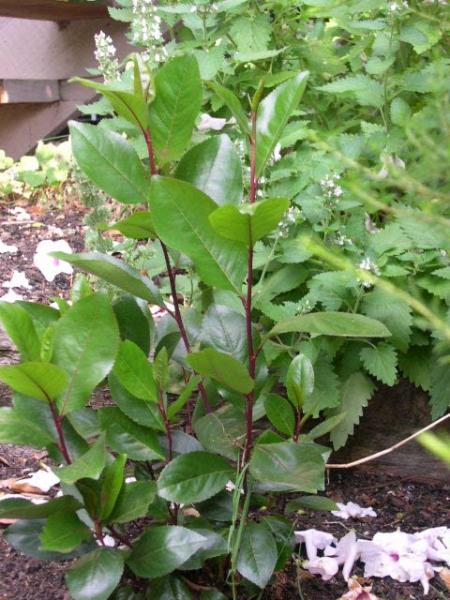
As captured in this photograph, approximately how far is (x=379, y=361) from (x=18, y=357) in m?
0.88

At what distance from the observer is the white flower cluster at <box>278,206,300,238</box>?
1.97 m

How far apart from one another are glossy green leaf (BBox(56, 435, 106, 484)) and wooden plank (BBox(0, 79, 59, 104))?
11.9 feet

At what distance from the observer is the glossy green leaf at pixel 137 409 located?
129 cm

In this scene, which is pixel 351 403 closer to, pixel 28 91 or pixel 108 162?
pixel 108 162

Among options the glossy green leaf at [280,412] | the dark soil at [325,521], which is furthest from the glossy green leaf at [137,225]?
the dark soil at [325,521]

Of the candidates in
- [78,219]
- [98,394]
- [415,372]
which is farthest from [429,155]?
[78,219]

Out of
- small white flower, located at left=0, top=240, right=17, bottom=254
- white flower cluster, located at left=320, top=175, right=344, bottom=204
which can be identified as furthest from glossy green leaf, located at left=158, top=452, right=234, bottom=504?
small white flower, located at left=0, top=240, right=17, bottom=254

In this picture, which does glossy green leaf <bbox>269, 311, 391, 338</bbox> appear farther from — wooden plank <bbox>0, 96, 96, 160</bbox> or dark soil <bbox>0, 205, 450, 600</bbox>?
wooden plank <bbox>0, 96, 96, 160</bbox>

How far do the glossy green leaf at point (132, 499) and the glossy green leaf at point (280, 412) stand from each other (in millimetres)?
249

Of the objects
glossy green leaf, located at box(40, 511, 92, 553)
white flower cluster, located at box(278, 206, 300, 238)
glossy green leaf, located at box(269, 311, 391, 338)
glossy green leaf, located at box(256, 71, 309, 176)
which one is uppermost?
glossy green leaf, located at box(256, 71, 309, 176)

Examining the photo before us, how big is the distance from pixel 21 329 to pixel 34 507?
0.26 m

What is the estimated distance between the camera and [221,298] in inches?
69.9

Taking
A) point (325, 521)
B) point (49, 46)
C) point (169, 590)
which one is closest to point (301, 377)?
point (169, 590)

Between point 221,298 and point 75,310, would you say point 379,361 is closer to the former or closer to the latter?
point 221,298
